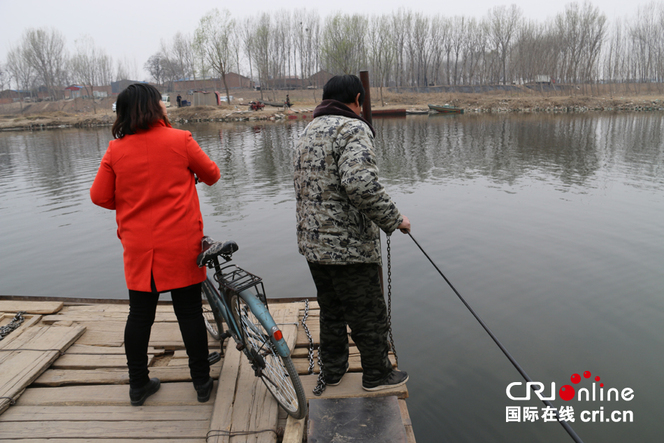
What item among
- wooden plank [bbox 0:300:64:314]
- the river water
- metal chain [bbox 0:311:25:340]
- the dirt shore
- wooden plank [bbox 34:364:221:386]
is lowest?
the river water

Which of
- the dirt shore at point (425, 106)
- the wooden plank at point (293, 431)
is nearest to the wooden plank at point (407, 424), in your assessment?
the wooden plank at point (293, 431)

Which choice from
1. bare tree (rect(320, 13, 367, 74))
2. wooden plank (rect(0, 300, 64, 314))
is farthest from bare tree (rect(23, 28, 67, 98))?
wooden plank (rect(0, 300, 64, 314))

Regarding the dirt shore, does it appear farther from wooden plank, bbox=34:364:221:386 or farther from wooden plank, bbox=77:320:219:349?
wooden plank, bbox=34:364:221:386

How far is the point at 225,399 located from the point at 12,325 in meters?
2.35

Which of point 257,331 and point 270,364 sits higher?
point 257,331

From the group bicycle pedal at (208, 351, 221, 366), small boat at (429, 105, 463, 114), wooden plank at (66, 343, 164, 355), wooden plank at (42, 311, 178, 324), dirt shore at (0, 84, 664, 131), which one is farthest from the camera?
small boat at (429, 105, 463, 114)

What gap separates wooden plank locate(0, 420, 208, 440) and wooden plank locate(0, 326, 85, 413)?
0.87ft

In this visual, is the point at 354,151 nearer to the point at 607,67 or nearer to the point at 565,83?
the point at 565,83

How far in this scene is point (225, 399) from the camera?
2658 mm

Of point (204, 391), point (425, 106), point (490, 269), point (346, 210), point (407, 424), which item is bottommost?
point (490, 269)

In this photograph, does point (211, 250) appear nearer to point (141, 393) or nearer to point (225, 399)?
point (225, 399)

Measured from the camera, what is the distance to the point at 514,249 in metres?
6.66

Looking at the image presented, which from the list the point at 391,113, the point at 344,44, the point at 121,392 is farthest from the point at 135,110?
the point at 344,44

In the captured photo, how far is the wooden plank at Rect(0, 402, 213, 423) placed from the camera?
2600 mm
